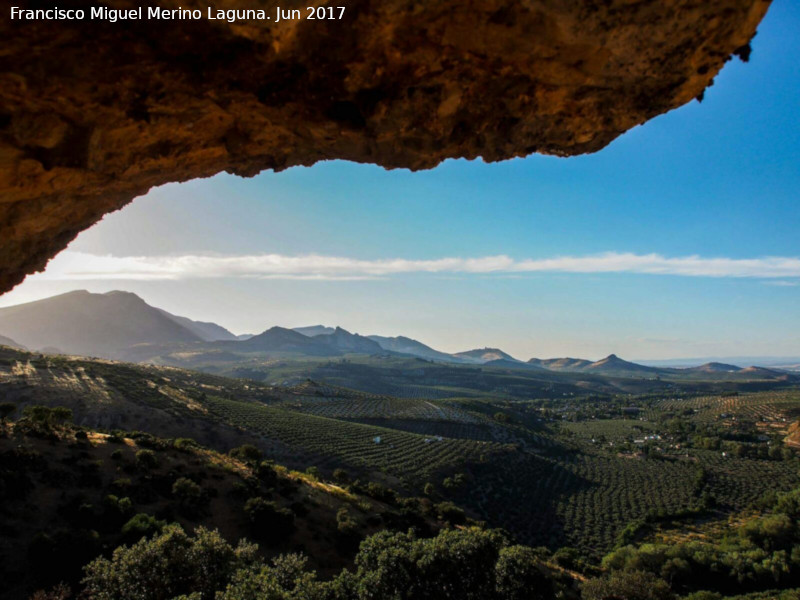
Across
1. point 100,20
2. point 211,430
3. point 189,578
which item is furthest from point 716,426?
point 100,20

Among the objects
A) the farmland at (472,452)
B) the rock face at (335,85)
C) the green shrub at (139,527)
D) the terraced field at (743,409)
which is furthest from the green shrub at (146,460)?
the terraced field at (743,409)

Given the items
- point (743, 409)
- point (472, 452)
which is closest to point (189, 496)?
point (472, 452)

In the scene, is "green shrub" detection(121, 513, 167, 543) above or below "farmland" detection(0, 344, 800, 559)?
above

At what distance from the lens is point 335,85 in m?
7.48

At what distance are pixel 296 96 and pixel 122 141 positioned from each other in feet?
12.0

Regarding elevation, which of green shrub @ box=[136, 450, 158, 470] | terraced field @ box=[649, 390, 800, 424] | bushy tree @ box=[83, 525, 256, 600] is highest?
bushy tree @ box=[83, 525, 256, 600]

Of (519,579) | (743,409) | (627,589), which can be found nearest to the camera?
(519,579)

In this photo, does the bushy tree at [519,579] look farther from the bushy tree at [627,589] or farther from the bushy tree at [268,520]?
the bushy tree at [268,520]

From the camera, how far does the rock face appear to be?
5980mm

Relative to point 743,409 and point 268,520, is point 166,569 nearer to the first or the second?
point 268,520

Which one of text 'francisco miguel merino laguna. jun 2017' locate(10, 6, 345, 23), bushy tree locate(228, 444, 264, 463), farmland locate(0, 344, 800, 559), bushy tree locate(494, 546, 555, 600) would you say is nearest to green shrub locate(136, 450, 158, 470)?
bushy tree locate(228, 444, 264, 463)

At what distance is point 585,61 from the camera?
21.7 ft

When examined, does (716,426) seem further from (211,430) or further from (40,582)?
(40,582)

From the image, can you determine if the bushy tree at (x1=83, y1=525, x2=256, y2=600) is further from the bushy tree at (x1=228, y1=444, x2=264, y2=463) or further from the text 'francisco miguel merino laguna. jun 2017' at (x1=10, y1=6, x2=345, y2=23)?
the bushy tree at (x1=228, y1=444, x2=264, y2=463)
